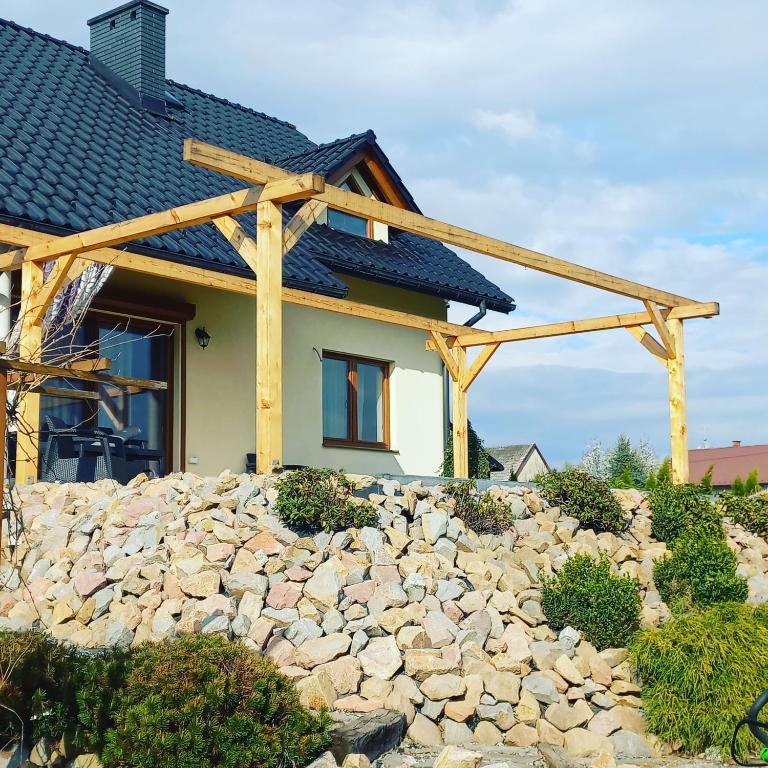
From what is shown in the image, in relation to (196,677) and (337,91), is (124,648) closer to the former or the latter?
(196,677)

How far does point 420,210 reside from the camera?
14.5 meters

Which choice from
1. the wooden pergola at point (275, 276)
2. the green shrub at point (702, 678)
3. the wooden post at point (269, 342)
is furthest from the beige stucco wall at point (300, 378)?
the green shrub at point (702, 678)

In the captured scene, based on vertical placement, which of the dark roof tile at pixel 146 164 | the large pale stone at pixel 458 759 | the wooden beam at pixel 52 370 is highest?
the dark roof tile at pixel 146 164

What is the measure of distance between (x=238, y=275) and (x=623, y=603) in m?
5.91

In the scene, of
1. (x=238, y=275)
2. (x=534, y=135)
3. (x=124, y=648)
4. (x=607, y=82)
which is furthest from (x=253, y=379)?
(x=124, y=648)

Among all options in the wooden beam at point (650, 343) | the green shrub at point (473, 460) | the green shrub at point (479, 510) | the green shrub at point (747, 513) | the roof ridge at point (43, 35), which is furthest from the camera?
the roof ridge at point (43, 35)

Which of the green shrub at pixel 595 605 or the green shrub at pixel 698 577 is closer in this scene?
the green shrub at pixel 595 605

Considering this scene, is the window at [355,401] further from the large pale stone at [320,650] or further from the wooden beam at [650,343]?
the large pale stone at [320,650]

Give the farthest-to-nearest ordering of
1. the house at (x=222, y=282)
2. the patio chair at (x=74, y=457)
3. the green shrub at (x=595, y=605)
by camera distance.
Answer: the patio chair at (x=74, y=457) < the house at (x=222, y=282) < the green shrub at (x=595, y=605)

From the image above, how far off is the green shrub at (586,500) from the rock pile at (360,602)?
0.60m

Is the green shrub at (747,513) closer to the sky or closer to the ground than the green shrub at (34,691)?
closer to the sky

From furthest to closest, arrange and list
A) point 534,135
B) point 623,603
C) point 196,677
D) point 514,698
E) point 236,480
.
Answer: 1. point 534,135
2. point 236,480
3. point 623,603
4. point 514,698
5. point 196,677

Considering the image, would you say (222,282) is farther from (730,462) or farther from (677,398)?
(730,462)

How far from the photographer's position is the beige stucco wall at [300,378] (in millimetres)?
11047
